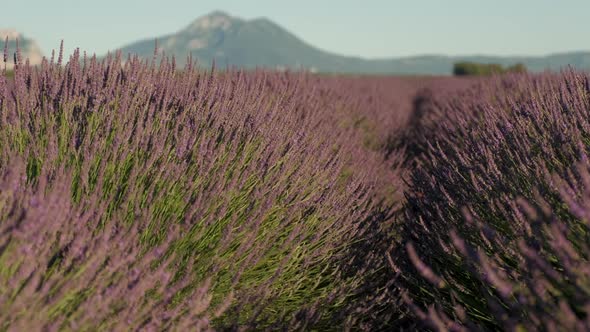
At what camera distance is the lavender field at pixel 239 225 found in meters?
1.50

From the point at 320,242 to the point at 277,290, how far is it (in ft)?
1.35

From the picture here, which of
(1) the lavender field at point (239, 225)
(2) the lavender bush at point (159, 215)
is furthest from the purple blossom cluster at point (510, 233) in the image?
(2) the lavender bush at point (159, 215)

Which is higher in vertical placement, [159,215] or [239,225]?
[159,215]

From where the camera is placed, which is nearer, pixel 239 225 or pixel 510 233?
pixel 510 233

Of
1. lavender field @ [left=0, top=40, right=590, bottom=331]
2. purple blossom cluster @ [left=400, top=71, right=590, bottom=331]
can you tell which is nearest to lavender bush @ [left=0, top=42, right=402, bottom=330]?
lavender field @ [left=0, top=40, right=590, bottom=331]

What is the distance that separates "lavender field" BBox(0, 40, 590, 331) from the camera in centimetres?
150

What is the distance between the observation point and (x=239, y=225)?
2.56 m

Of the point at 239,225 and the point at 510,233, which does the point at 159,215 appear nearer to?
the point at 239,225

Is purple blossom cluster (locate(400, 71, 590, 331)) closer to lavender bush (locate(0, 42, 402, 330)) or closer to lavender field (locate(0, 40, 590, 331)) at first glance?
lavender field (locate(0, 40, 590, 331))

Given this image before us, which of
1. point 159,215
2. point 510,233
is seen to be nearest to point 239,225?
point 159,215

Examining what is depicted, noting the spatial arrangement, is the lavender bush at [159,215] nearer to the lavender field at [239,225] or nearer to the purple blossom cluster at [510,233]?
the lavender field at [239,225]

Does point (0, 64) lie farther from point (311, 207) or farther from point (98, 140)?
point (311, 207)

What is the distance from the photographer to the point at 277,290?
8.28 ft

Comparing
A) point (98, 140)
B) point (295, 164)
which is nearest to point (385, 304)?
point (295, 164)
